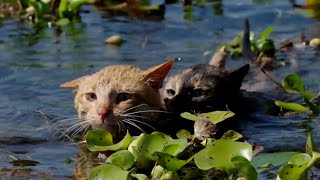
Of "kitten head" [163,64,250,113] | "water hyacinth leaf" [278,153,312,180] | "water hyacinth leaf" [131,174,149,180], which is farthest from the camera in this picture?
"kitten head" [163,64,250,113]

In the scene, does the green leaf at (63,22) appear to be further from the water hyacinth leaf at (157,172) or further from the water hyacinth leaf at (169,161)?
the water hyacinth leaf at (169,161)

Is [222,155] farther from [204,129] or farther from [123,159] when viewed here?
[204,129]

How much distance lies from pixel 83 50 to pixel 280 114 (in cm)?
245

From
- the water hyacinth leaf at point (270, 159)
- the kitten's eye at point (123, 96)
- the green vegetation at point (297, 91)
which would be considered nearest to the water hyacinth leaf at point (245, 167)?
the water hyacinth leaf at point (270, 159)

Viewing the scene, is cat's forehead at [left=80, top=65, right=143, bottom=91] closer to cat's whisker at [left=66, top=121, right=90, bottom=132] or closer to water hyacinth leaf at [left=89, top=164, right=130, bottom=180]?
cat's whisker at [left=66, top=121, right=90, bottom=132]

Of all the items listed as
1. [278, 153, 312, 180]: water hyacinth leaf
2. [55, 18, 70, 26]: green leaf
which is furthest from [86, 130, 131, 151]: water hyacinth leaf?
[55, 18, 70, 26]: green leaf

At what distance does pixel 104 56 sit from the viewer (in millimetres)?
8102

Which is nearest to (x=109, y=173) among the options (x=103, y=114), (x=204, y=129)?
(x=204, y=129)

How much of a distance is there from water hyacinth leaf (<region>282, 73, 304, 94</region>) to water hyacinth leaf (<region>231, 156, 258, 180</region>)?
1429 mm

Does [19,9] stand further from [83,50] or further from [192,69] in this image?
[192,69]

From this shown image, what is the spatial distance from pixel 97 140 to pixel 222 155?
804mm

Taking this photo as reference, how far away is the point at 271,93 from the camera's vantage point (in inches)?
282

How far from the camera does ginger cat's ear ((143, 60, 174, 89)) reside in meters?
5.72

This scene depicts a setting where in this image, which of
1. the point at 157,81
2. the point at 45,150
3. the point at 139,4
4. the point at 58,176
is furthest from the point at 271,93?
the point at 139,4
